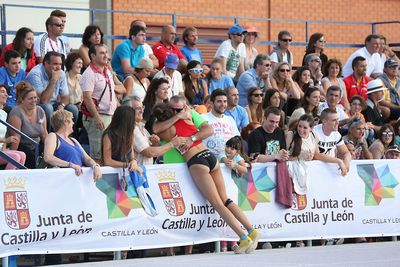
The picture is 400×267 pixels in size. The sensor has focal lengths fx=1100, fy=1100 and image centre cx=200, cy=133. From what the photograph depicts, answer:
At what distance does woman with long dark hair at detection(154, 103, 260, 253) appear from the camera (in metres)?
13.9

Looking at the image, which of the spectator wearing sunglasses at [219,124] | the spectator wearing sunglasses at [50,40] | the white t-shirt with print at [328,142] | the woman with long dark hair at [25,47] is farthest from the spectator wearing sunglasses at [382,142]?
the woman with long dark hair at [25,47]

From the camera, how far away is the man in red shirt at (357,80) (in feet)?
65.8

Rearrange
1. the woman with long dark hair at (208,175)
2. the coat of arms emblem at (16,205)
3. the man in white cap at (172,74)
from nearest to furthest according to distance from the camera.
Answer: the coat of arms emblem at (16,205) < the woman with long dark hair at (208,175) < the man in white cap at (172,74)

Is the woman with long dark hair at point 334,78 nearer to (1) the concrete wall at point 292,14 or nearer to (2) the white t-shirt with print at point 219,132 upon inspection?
(2) the white t-shirt with print at point 219,132

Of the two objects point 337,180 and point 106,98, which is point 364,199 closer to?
point 337,180

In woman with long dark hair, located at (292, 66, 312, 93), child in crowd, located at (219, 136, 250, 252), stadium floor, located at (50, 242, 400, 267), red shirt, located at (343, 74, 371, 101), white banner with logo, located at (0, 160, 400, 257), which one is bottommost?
stadium floor, located at (50, 242, 400, 267)

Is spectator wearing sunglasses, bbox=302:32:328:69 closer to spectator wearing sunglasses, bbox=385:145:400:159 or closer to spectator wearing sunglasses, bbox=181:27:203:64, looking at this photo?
spectator wearing sunglasses, bbox=181:27:203:64

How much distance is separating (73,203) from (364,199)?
4.82 meters

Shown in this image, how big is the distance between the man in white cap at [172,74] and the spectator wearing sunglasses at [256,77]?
141 centimetres

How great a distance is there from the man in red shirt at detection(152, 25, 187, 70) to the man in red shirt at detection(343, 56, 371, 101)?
11.0ft

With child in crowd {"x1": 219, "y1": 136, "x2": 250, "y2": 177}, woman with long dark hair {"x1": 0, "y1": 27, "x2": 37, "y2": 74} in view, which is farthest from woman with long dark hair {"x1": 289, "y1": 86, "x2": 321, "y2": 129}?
woman with long dark hair {"x1": 0, "y1": 27, "x2": 37, "y2": 74}

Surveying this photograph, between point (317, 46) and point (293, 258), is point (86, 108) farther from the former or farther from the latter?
point (317, 46)

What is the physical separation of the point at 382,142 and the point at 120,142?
552 centimetres

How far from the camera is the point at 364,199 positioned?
16.0m
